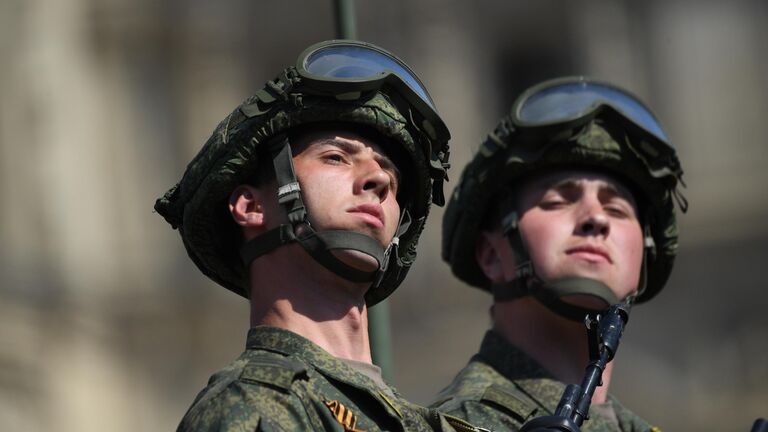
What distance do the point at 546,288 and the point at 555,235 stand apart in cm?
26

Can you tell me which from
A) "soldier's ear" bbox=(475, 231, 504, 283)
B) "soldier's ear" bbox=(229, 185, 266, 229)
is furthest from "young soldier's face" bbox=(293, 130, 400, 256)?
"soldier's ear" bbox=(475, 231, 504, 283)

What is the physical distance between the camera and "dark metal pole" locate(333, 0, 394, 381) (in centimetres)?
1119

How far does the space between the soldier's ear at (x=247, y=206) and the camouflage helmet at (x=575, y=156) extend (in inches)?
81.4

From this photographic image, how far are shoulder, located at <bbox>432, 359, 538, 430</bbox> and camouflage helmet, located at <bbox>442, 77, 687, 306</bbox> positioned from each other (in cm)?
86

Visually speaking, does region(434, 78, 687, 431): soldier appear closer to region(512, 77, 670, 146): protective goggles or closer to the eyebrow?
region(512, 77, 670, 146): protective goggles

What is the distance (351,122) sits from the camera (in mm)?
9641

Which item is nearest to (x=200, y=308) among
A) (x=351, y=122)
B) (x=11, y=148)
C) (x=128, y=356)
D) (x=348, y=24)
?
(x=128, y=356)

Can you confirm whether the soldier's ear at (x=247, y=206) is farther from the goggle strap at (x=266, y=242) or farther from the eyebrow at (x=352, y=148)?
the eyebrow at (x=352, y=148)

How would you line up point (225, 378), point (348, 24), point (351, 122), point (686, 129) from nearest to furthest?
point (225, 378), point (351, 122), point (348, 24), point (686, 129)

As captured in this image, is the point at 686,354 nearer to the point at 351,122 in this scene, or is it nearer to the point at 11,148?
the point at 11,148

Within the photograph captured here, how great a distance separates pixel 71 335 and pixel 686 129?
6365 mm

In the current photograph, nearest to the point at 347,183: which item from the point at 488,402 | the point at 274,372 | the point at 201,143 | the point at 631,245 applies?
the point at 274,372

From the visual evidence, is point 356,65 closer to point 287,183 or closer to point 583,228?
point 287,183

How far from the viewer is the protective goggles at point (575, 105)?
1149 centimetres
